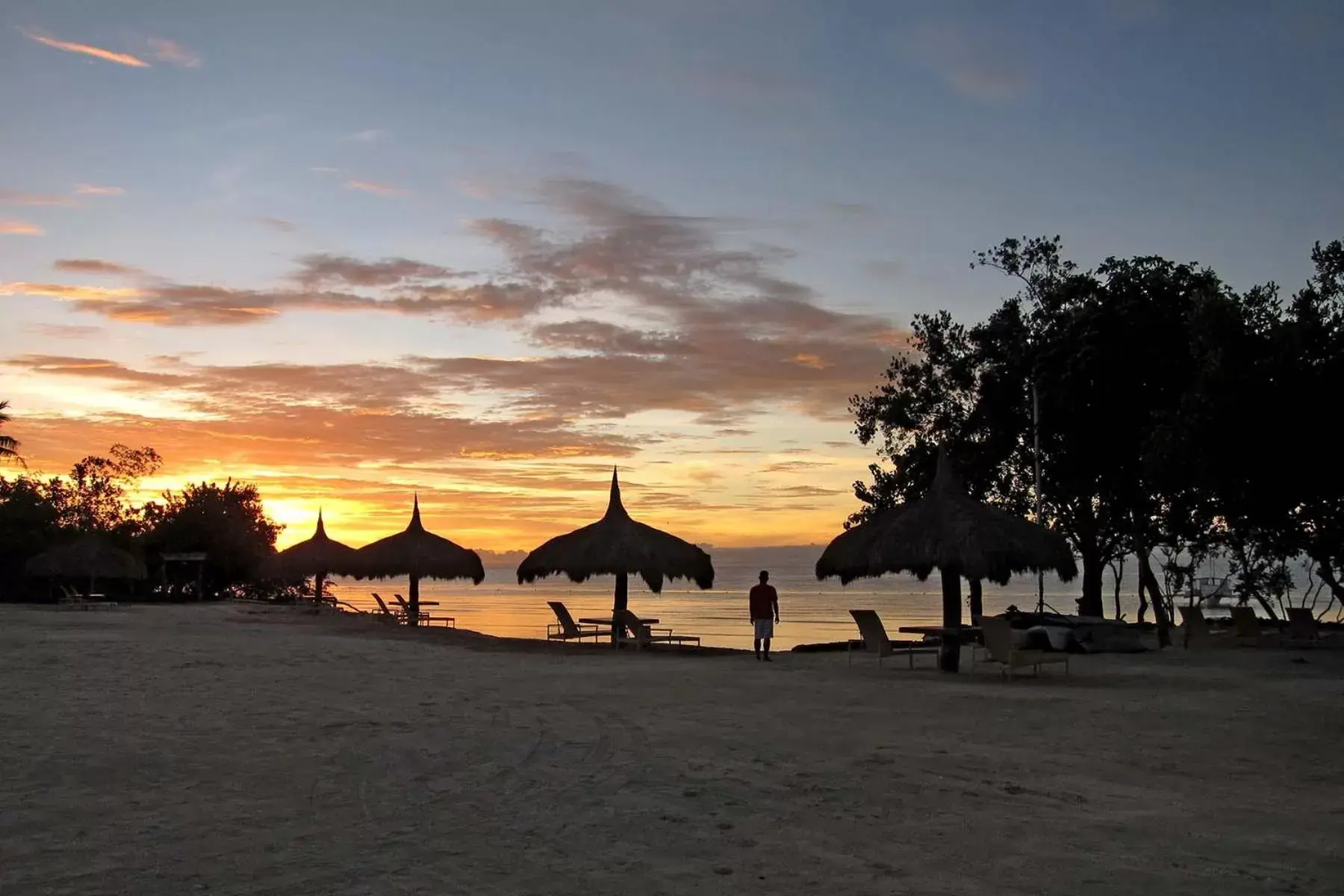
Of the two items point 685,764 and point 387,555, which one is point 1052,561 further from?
point 387,555

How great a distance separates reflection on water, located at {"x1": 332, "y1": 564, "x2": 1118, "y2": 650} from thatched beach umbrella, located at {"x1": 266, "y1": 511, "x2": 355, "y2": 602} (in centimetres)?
652

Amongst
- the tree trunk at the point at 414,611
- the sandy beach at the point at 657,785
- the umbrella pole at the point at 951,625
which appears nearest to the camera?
the sandy beach at the point at 657,785

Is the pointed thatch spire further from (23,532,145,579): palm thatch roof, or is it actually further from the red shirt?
(23,532,145,579): palm thatch roof

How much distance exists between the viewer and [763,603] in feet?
57.3

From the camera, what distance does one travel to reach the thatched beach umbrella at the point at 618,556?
67.4ft

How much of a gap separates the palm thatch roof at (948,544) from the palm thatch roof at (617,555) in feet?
15.4

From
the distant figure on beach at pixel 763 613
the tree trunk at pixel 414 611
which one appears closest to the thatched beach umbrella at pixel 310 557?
the tree trunk at pixel 414 611

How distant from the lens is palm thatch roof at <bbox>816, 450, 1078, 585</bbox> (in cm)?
1519

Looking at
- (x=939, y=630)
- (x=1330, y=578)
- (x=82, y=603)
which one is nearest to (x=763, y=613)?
(x=939, y=630)

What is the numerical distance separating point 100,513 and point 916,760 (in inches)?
1930

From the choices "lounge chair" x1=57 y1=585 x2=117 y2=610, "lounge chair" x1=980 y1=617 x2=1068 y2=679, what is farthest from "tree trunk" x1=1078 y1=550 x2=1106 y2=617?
"lounge chair" x1=57 y1=585 x2=117 y2=610

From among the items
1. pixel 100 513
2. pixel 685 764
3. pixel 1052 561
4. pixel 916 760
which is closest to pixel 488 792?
pixel 685 764

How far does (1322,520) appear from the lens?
18172 mm

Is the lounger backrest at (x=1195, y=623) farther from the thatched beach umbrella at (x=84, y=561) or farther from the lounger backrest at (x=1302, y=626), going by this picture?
the thatched beach umbrella at (x=84, y=561)
